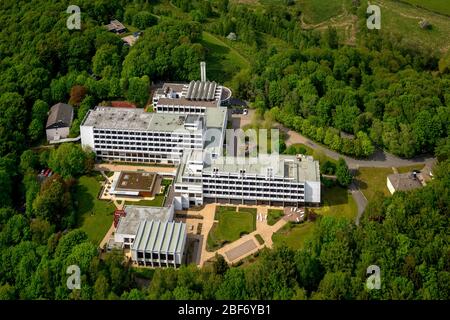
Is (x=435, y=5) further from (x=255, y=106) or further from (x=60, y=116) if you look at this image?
(x=60, y=116)

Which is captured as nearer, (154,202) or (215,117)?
(154,202)

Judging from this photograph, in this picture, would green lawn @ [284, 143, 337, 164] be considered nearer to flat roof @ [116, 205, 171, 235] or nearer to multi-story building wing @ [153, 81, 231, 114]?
multi-story building wing @ [153, 81, 231, 114]

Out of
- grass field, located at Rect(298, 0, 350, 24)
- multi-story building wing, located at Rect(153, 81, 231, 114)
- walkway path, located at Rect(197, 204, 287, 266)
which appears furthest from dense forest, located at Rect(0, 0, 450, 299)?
walkway path, located at Rect(197, 204, 287, 266)

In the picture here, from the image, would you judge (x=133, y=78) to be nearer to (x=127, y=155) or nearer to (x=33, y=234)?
(x=127, y=155)

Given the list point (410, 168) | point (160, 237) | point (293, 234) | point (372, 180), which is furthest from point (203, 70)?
point (160, 237)

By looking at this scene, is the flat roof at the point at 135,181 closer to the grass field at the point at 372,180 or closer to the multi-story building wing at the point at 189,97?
the multi-story building wing at the point at 189,97
